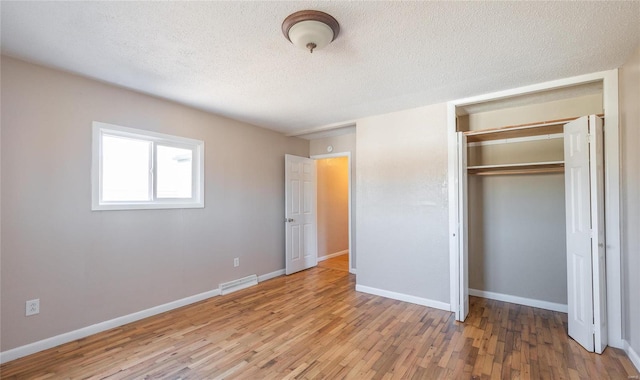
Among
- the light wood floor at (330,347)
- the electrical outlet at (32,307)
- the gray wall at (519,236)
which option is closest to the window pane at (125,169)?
the electrical outlet at (32,307)

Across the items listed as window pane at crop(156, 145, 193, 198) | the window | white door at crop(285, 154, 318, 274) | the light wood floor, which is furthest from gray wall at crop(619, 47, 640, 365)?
window pane at crop(156, 145, 193, 198)

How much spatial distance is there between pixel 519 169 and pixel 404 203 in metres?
1.35

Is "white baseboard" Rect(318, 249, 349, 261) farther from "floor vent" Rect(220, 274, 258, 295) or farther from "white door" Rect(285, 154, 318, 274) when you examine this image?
"floor vent" Rect(220, 274, 258, 295)

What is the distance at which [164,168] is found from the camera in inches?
134

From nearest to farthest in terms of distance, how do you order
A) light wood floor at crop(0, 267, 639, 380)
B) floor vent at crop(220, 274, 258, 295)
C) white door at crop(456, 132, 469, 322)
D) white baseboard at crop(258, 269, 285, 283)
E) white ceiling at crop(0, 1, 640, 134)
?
white ceiling at crop(0, 1, 640, 134) → light wood floor at crop(0, 267, 639, 380) → white door at crop(456, 132, 469, 322) → floor vent at crop(220, 274, 258, 295) → white baseboard at crop(258, 269, 285, 283)

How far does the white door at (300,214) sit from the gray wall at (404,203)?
1.35m

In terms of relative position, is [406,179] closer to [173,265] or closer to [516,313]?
[516,313]

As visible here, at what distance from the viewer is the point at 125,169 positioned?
3.07m

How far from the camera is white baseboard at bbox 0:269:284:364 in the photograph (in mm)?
2303

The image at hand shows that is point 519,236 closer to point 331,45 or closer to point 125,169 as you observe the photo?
point 331,45

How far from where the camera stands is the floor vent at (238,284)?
3.88 metres

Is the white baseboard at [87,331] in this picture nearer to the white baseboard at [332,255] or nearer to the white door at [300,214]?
the white door at [300,214]

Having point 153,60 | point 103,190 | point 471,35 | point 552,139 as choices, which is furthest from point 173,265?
point 552,139

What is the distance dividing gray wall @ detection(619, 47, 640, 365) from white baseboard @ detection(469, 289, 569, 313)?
87cm
